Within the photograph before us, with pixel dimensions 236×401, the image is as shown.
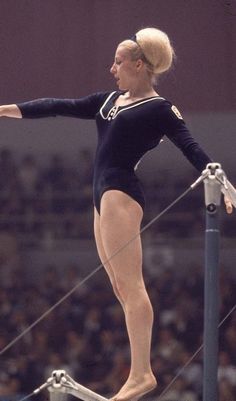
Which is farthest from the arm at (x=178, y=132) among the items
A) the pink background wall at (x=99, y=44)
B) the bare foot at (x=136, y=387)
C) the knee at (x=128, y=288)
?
the pink background wall at (x=99, y=44)

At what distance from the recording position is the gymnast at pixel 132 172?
10.3 ft

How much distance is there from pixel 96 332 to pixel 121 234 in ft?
8.34

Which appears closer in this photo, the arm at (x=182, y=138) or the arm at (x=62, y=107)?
the arm at (x=182, y=138)

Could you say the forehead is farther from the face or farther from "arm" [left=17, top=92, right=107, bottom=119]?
"arm" [left=17, top=92, right=107, bottom=119]

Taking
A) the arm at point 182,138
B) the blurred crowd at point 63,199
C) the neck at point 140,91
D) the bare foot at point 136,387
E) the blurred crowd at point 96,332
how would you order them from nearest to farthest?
the arm at point 182,138 < the bare foot at point 136,387 < the neck at point 140,91 < the blurred crowd at point 96,332 < the blurred crowd at point 63,199

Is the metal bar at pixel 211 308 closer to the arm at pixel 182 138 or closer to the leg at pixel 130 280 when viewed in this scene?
the arm at pixel 182 138

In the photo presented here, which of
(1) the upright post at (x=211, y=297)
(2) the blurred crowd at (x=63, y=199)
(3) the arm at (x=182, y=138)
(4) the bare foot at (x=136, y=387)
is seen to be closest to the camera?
(1) the upright post at (x=211, y=297)

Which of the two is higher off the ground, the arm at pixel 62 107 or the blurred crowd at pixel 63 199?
the arm at pixel 62 107

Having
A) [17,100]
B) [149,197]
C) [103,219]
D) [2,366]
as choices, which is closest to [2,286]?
[2,366]

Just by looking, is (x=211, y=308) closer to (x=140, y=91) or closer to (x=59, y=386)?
(x=59, y=386)

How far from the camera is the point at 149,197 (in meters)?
5.62

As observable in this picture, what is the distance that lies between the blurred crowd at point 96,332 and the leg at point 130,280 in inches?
84.8

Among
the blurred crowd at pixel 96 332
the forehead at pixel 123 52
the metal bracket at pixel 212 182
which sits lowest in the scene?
the blurred crowd at pixel 96 332

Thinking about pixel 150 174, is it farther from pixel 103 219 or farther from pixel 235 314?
pixel 103 219
